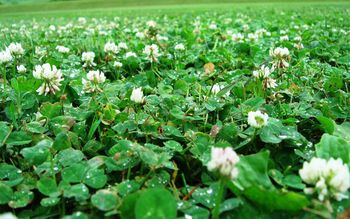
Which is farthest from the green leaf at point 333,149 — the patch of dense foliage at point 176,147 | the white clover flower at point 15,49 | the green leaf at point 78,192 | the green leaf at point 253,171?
the white clover flower at point 15,49

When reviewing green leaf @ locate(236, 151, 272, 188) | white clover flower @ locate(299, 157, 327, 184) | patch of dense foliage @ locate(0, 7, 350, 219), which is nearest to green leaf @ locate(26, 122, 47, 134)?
patch of dense foliage @ locate(0, 7, 350, 219)

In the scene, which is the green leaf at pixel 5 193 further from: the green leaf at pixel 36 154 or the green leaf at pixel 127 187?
the green leaf at pixel 127 187

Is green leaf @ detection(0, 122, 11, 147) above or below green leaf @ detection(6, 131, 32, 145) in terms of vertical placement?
above

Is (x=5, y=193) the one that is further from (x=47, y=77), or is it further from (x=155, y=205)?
(x=47, y=77)

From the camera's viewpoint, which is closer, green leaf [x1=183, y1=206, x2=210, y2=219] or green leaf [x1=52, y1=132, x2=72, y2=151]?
green leaf [x1=183, y1=206, x2=210, y2=219]

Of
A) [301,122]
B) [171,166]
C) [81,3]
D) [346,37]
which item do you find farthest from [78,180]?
[81,3]

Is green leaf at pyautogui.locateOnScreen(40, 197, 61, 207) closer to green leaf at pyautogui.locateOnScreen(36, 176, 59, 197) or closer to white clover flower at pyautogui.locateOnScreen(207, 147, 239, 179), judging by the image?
green leaf at pyautogui.locateOnScreen(36, 176, 59, 197)

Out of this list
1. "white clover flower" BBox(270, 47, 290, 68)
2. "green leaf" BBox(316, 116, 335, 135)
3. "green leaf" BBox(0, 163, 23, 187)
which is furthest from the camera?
"white clover flower" BBox(270, 47, 290, 68)
